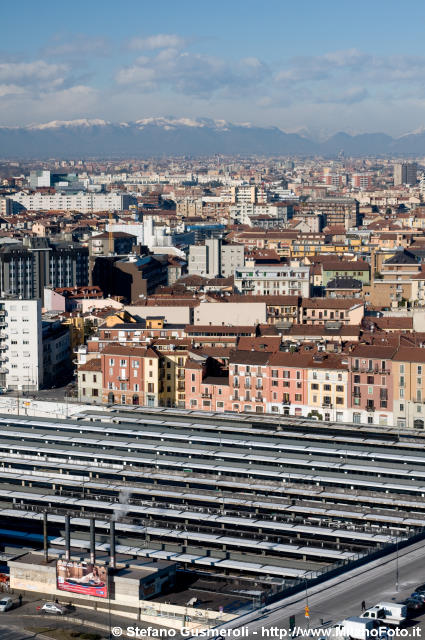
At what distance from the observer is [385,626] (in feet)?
51.8

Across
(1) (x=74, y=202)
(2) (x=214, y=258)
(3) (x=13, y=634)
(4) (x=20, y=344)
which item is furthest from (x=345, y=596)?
(1) (x=74, y=202)

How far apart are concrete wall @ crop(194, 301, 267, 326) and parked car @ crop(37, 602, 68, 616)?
62.2ft

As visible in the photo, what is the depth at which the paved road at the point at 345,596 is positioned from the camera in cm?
1594

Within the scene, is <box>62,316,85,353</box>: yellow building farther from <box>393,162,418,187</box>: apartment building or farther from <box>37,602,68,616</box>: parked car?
<box>393,162,418,187</box>: apartment building

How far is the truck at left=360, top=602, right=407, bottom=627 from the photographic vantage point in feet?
52.3

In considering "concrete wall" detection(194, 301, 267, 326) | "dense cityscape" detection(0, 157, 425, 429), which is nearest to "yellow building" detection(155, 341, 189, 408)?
"dense cityscape" detection(0, 157, 425, 429)

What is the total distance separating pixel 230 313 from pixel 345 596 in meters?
22.2

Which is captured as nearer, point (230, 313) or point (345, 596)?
point (345, 596)

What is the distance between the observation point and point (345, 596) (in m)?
17.0

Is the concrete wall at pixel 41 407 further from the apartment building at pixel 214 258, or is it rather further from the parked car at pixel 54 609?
the apartment building at pixel 214 258

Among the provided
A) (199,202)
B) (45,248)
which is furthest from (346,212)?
(45,248)

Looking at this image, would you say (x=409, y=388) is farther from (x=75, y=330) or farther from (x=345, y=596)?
(x=75, y=330)

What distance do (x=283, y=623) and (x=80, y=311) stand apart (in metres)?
30.7

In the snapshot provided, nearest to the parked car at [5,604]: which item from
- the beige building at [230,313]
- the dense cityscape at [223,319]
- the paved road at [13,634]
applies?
the paved road at [13,634]
